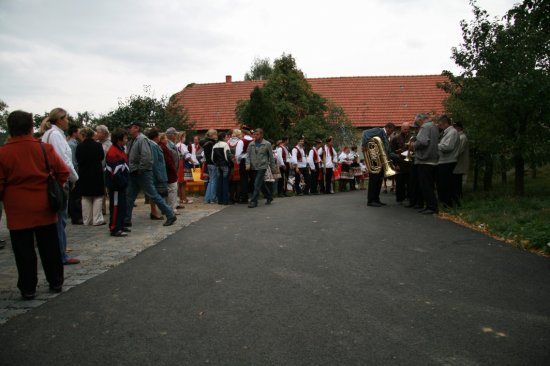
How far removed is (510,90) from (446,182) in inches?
100

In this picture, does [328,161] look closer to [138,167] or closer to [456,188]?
[456,188]

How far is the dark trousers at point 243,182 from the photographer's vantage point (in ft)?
48.6

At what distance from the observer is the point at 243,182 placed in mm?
14977

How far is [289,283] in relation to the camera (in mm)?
5586

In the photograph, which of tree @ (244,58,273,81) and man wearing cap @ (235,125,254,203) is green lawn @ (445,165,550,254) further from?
tree @ (244,58,273,81)

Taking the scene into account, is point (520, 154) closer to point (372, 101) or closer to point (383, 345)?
point (383, 345)

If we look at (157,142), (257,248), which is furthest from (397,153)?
(257,248)

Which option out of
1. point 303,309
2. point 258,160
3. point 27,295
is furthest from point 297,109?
point 303,309

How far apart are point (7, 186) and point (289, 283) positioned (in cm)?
327

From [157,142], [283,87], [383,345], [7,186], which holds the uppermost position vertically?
[283,87]

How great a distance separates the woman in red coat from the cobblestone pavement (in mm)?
292

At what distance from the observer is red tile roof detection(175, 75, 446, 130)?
38344 millimetres

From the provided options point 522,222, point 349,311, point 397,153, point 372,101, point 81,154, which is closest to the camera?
point 349,311

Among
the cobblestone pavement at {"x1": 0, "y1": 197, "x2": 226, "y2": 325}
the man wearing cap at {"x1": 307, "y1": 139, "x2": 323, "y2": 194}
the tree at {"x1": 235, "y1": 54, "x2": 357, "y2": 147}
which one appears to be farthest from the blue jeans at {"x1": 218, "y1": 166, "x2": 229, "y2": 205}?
the tree at {"x1": 235, "y1": 54, "x2": 357, "y2": 147}
